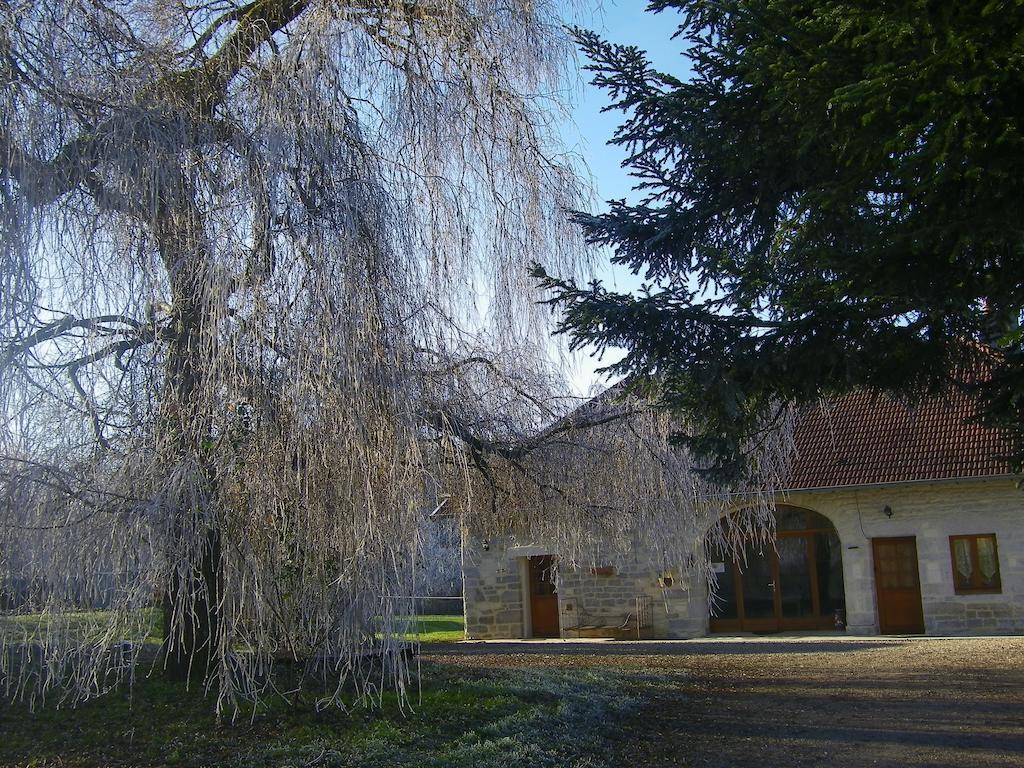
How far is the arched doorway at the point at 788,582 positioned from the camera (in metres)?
18.3

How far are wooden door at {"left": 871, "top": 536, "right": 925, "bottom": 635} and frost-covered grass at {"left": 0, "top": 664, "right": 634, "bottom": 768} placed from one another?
10462mm

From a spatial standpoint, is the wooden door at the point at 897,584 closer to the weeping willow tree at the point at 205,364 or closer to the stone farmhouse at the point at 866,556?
the stone farmhouse at the point at 866,556

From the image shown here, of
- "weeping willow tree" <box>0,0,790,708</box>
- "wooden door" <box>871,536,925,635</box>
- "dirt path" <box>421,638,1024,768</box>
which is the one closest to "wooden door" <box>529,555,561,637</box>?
"dirt path" <box>421,638,1024,768</box>

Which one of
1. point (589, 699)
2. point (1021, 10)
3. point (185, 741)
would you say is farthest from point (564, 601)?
point (1021, 10)

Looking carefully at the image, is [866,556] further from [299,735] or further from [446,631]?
[299,735]

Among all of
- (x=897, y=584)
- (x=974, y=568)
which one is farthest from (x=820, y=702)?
(x=897, y=584)

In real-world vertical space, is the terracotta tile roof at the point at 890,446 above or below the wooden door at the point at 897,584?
above

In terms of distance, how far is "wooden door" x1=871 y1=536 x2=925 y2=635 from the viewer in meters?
17.3

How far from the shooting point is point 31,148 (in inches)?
207

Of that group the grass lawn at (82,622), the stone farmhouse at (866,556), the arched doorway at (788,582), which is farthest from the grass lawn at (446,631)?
the arched doorway at (788,582)

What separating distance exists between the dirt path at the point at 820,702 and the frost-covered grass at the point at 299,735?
625 mm

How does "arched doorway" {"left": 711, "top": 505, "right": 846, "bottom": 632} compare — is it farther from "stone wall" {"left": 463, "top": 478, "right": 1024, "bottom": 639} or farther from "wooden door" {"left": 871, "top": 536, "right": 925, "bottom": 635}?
"wooden door" {"left": 871, "top": 536, "right": 925, "bottom": 635}

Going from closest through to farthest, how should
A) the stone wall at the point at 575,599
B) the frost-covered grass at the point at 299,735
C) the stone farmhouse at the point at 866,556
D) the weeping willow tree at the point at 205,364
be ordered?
the weeping willow tree at the point at 205,364 < the frost-covered grass at the point at 299,735 < the stone farmhouse at the point at 866,556 < the stone wall at the point at 575,599

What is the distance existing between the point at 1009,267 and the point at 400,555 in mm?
3466
